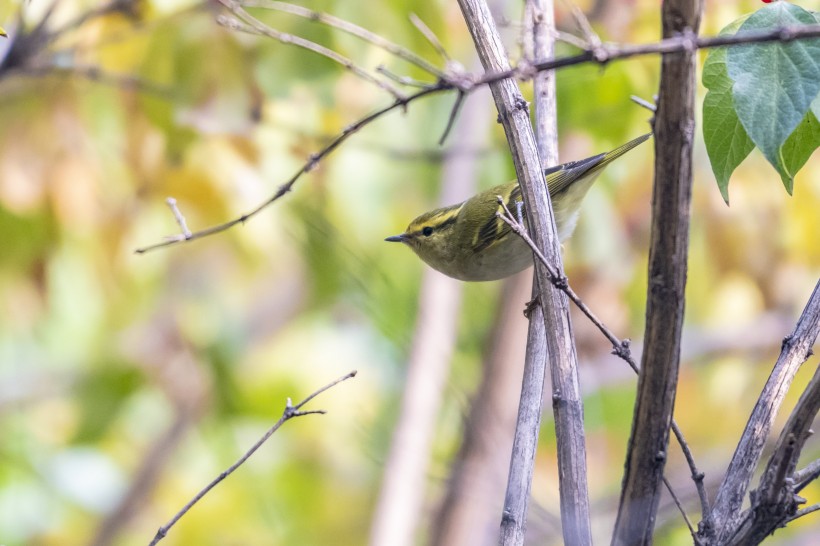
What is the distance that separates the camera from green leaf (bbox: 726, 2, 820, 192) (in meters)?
1.37

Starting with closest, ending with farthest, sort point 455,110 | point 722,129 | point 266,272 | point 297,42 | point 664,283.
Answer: point 664,283
point 722,129
point 455,110
point 297,42
point 266,272

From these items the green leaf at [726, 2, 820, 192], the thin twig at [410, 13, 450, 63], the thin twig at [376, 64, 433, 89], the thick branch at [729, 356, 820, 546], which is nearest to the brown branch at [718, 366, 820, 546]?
the thick branch at [729, 356, 820, 546]

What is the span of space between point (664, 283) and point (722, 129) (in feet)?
1.53

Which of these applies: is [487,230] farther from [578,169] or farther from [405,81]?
[405,81]

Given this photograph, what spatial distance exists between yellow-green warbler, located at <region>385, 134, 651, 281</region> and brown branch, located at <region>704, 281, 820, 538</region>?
150 cm

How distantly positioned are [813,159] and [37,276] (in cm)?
455

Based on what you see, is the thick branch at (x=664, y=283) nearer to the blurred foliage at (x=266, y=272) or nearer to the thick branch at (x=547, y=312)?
the thick branch at (x=547, y=312)

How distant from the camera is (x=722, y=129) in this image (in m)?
1.53

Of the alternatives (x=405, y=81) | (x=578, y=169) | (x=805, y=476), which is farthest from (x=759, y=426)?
(x=578, y=169)

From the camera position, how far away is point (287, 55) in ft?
11.5

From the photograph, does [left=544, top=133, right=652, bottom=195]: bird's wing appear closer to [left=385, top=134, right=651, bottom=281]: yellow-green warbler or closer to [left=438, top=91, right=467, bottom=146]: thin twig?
[left=385, top=134, right=651, bottom=281]: yellow-green warbler

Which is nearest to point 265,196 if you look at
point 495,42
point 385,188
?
point 385,188

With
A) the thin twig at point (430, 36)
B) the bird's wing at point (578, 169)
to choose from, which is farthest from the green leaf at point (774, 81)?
the bird's wing at point (578, 169)

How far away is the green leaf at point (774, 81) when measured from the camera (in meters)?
1.37
